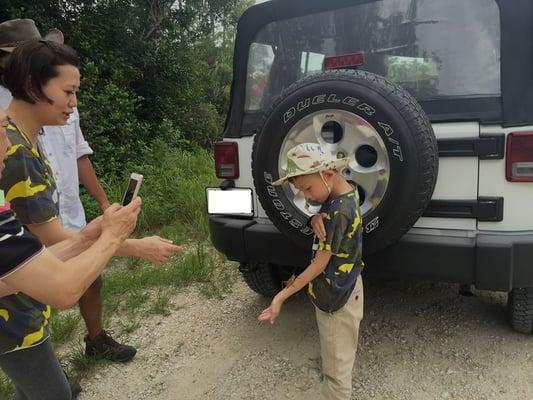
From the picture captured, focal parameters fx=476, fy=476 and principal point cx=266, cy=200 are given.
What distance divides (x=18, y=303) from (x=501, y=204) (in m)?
2.09

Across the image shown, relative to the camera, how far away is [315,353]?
2.74m

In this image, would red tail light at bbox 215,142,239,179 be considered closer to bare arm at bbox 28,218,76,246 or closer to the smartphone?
the smartphone

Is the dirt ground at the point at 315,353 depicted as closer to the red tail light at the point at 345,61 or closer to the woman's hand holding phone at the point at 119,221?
the woman's hand holding phone at the point at 119,221

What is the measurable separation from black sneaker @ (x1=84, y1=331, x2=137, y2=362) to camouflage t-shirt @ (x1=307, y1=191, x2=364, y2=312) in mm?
1356

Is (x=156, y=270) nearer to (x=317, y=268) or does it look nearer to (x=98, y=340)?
(x=98, y=340)

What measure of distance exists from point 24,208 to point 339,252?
1.19 metres

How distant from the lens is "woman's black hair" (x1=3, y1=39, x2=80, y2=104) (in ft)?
5.68

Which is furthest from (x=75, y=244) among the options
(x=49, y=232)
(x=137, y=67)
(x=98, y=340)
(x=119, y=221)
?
(x=137, y=67)

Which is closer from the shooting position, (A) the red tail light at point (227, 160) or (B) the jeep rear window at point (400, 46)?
(B) the jeep rear window at point (400, 46)

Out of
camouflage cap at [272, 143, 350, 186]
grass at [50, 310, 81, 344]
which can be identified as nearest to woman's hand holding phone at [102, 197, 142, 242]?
camouflage cap at [272, 143, 350, 186]

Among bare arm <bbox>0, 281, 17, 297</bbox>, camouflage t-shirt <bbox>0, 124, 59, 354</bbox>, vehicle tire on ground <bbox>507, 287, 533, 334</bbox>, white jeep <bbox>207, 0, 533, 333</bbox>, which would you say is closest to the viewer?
bare arm <bbox>0, 281, 17, 297</bbox>

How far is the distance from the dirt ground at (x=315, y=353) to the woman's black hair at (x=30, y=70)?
5.33 ft

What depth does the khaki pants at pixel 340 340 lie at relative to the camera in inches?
81.3

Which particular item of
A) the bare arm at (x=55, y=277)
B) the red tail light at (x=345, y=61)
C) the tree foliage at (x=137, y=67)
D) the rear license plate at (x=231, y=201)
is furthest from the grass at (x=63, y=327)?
the tree foliage at (x=137, y=67)
